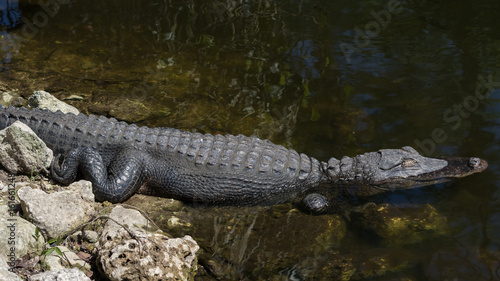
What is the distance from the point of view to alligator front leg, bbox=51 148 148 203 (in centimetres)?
476

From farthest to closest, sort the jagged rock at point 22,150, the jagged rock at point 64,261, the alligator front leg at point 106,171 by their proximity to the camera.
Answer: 1. the alligator front leg at point 106,171
2. the jagged rock at point 22,150
3. the jagged rock at point 64,261

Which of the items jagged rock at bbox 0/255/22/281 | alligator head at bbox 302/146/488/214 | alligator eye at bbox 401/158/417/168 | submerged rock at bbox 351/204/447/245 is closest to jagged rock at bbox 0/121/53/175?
jagged rock at bbox 0/255/22/281

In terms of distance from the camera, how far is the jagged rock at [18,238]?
3381 mm

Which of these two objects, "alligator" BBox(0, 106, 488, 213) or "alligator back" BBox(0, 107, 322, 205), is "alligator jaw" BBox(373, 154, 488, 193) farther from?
"alligator back" BBox(0, 107, 322, 205)

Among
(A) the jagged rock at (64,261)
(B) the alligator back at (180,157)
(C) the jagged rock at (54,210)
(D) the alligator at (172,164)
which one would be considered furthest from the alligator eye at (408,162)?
(A) the jagged rock at (64,261)

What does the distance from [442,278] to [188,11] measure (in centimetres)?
750

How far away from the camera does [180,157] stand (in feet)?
16.3

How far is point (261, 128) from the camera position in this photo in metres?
6.21

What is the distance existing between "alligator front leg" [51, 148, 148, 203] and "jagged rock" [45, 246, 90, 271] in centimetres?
107

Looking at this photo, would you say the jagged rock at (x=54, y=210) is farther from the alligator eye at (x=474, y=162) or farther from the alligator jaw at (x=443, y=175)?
the alligator eye at (x=474, y=162)

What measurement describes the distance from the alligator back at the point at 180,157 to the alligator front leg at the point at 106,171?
3.6 inches

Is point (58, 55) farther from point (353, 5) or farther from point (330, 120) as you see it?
point (353, 5)

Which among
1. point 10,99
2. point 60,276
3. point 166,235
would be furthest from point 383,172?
point 10,99

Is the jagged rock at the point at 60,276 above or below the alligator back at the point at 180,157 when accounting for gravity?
above
